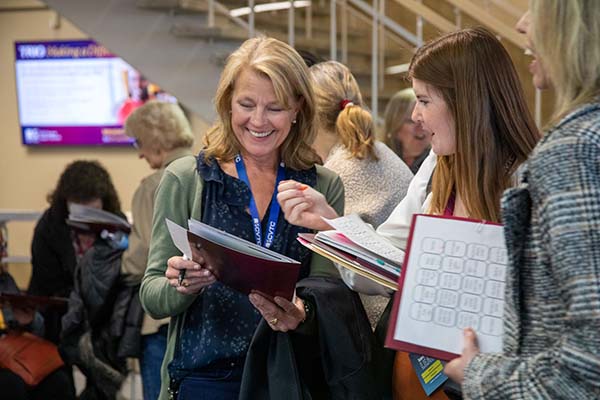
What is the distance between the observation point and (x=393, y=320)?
53.4 inches

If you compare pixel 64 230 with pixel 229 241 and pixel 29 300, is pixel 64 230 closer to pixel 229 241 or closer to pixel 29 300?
pixel 29 300

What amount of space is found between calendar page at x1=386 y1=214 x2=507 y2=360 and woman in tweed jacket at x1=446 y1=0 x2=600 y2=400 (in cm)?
13

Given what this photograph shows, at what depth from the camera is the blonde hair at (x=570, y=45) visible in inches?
42.9

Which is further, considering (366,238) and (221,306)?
(221,306)

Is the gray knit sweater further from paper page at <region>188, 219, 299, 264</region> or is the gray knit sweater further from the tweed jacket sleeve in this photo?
the tweed jacket sleeve

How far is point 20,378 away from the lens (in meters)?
3.59

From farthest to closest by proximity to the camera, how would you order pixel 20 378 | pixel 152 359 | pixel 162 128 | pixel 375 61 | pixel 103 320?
1. pixel 375 61
2. pixel 162 128
3. pixel 20 378
4. pixel 103 320
5. pixel 152 359

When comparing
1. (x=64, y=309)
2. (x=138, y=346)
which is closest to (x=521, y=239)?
(x=138, y=346)

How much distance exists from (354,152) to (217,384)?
89 cm

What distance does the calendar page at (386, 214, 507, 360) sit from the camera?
52.2 inches

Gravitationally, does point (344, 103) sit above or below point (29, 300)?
above

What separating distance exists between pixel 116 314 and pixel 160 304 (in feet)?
4.92

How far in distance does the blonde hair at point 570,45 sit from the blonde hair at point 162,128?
2729 millimetres

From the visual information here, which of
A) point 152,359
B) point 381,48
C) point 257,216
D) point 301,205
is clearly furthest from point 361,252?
point 381,48
